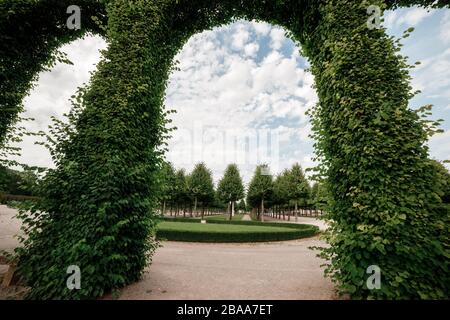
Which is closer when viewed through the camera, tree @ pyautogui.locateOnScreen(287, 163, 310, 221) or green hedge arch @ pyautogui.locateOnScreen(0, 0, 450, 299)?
green hedge arch @ pyautogui.locateOnScreen(0, 0, 450, 299)

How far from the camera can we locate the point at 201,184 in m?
39.3

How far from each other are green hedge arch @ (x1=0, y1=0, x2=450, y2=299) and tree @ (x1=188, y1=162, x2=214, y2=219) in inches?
1291

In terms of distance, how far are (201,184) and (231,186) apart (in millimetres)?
5237

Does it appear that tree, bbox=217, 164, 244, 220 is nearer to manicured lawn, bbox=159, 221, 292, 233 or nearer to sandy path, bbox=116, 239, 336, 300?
manicured lawn, bbox=159, 221, 292, 233

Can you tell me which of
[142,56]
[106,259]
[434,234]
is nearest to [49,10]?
[142,56]

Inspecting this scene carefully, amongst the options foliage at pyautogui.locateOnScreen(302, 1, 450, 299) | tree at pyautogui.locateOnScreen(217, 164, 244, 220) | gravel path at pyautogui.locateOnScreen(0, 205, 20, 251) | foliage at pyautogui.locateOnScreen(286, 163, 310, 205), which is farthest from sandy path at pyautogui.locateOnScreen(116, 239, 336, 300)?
tree at pyautogui.locateOnScreen(217, 164, 244, 220)

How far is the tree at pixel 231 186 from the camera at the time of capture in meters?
39.4

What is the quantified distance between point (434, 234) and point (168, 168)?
19.3 ft

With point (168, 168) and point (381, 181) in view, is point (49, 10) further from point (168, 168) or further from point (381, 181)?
point (381, 181)

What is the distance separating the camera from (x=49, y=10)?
8289 mm

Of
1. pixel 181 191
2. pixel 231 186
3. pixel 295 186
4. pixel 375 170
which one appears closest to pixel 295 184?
pixel 295 186

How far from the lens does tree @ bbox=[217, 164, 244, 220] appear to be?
39.4m

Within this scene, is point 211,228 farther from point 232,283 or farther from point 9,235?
point 232,283
